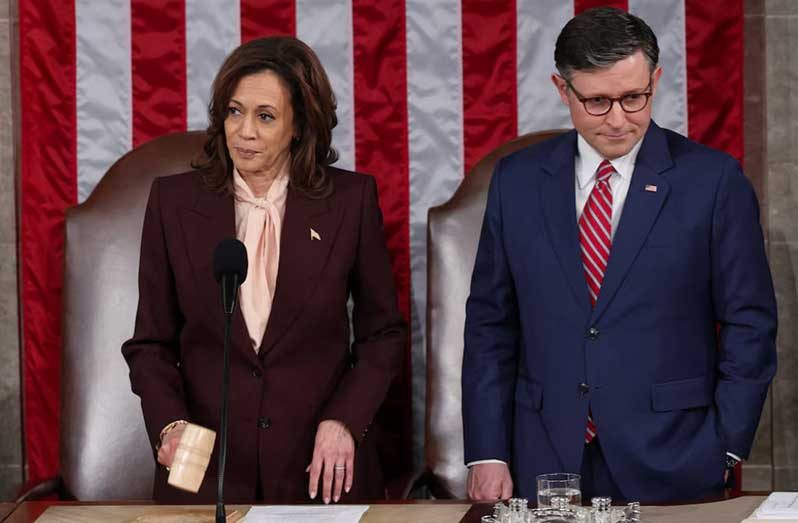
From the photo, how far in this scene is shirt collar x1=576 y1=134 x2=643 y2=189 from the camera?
296 centimetres

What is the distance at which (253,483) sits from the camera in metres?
3.20

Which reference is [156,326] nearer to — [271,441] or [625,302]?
[271,441]

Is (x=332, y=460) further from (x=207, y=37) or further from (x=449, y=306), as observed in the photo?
(x=207, y=37)

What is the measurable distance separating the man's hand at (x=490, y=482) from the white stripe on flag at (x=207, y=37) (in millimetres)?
1578

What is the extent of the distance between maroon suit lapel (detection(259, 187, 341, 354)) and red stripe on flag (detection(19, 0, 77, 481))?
106 centimetres

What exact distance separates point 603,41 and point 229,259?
0.93 m

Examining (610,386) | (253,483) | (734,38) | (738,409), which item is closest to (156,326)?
(253,483)

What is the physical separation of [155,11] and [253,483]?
1.54 meters

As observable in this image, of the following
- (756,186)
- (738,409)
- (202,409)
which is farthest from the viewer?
(756,186)

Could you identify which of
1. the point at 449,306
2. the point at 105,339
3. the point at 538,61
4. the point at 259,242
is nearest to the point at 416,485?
the point at 449,306

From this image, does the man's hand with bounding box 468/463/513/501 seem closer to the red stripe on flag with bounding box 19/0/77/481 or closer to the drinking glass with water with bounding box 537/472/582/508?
the drinking glass with water with bounding box 537/472/582/508

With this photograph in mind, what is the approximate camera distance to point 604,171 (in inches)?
116

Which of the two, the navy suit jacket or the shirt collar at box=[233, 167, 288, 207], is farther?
the shirt collar at box=[233, 167, 288, 207]

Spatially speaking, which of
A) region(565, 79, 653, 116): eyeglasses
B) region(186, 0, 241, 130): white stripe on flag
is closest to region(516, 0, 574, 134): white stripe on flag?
region(186, 0, 241, 130): white stripe on flag
